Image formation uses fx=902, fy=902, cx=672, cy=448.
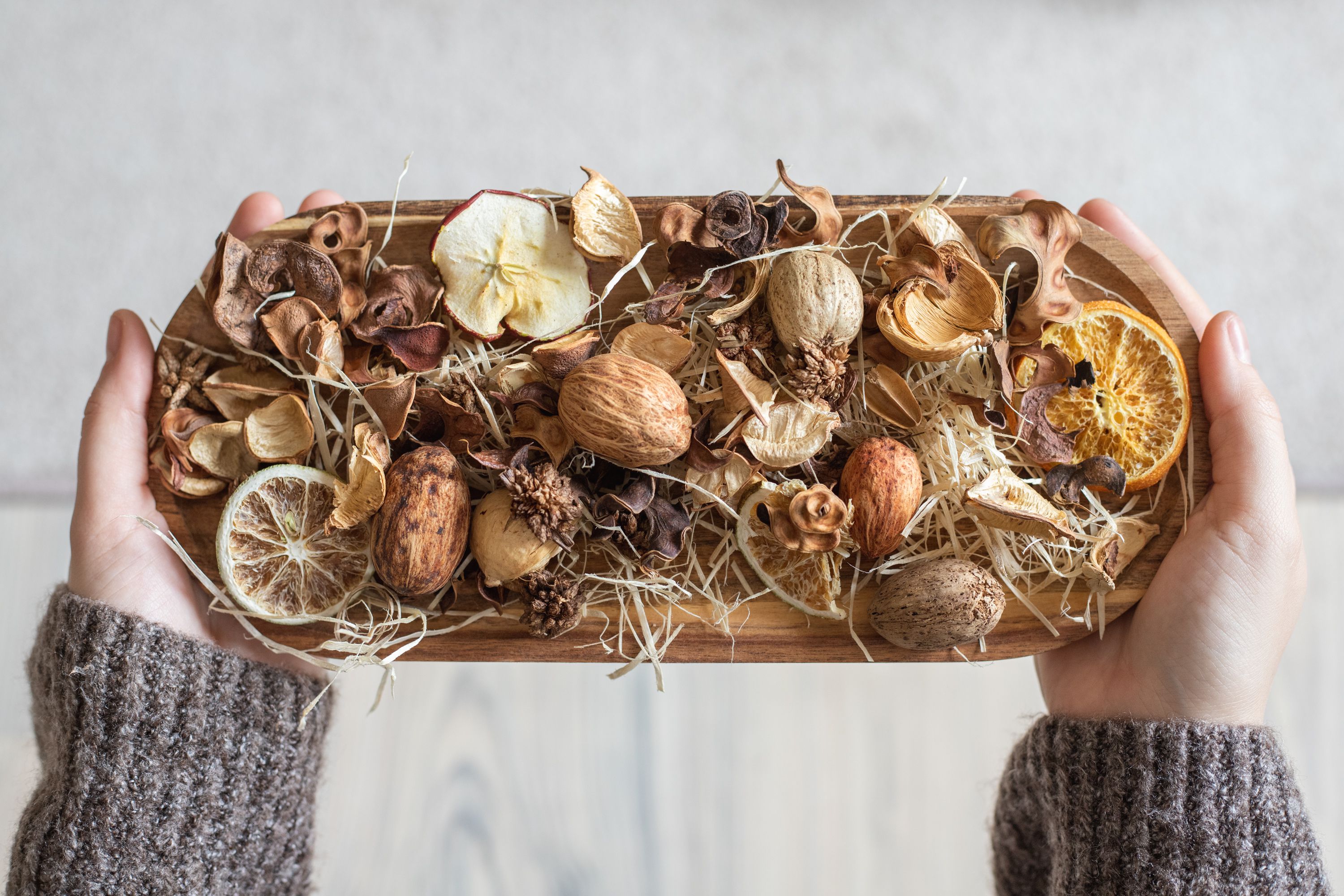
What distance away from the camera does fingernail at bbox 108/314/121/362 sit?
1.08 meters

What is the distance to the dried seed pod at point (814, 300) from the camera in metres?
0.99

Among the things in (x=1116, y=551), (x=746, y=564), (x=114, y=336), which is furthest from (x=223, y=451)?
(x=1116, y=551)

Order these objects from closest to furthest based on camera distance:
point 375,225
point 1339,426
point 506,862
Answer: point 375,225
point 506,862
point 1339,426

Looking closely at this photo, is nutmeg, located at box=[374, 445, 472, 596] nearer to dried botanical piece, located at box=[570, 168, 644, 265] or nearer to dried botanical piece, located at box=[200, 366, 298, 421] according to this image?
dried botanical piece, located at box=[200, 366, 298, 421]

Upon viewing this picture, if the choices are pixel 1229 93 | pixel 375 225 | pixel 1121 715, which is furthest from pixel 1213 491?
pixel 1229 93

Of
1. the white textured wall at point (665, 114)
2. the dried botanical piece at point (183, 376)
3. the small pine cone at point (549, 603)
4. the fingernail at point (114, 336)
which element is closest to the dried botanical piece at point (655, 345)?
the small pine cone at point (549, 603)

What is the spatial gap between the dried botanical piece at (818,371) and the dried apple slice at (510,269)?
252 mm

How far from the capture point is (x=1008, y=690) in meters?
1.62

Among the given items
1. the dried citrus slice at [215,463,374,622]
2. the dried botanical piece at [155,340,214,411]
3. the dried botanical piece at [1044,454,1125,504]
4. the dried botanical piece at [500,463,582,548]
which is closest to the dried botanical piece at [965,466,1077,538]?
the dried botanical piece at [1044,454,1125,504]

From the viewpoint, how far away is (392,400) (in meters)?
1.00

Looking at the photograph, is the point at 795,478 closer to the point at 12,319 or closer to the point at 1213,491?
the point at 1213,491

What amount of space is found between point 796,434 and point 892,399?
0.12 m

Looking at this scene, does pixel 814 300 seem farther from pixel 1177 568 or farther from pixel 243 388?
pixel 243 388

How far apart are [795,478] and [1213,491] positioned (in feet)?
1.63
